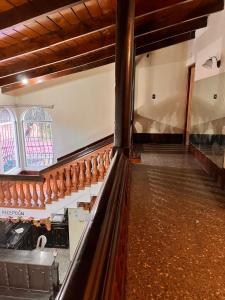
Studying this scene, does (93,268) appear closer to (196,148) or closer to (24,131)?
(196,148)

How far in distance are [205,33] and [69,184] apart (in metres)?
Answer: 3.83

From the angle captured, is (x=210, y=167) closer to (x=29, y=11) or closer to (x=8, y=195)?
(x=29, y=11)

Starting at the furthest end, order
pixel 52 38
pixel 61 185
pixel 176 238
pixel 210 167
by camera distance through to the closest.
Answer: pixel 61 185 < pixel 210 167 < pixel 52 38 < pixel 176 238

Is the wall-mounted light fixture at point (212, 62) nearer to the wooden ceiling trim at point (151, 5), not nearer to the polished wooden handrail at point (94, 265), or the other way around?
the wooden ceiling trim at point (151, 5)

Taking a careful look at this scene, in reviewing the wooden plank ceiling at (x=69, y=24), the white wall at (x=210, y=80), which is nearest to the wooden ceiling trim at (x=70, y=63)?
the wooden plank ceiling at (x=69, y=24)

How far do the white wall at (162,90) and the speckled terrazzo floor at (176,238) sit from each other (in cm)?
267

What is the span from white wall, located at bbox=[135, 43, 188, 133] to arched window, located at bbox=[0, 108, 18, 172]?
3745 mm

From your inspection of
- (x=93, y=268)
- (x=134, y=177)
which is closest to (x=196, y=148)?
(x=134, y=177)

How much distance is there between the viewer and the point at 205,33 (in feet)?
13.2

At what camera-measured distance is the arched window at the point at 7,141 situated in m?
6.21

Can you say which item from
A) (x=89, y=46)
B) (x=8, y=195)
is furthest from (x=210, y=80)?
(x=8, y=195)

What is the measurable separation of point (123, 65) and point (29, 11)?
3.77 feet

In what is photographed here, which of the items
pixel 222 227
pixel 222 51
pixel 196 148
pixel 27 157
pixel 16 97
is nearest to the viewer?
pixel 222 227

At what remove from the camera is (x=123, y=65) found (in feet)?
7.10
